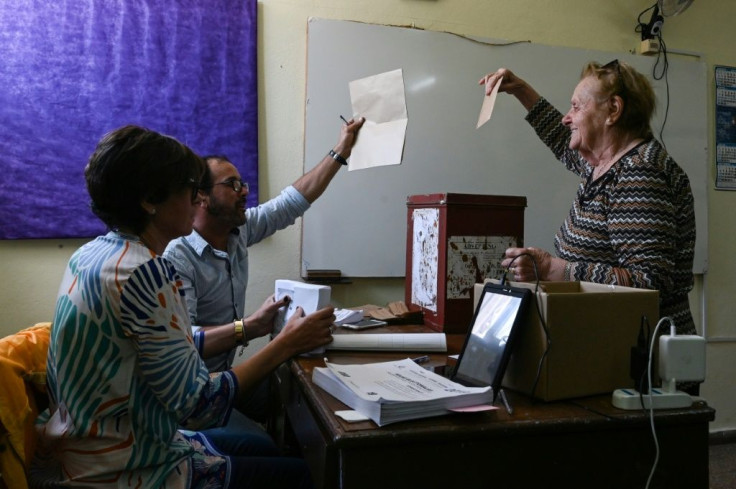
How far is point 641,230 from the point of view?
1242 millimetres

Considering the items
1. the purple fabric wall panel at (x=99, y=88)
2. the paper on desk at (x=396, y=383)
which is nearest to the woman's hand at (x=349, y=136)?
the purple fabric wall panel at (x=99, y=88)

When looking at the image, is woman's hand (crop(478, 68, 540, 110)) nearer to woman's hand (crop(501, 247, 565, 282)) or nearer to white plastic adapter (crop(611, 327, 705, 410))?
woman's hand (crop(501, 247, 565, 282))

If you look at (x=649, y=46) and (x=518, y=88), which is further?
(x=649, y=46)

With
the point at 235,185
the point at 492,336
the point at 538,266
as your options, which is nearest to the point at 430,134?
the point at 235,185

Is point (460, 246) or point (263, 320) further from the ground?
point (460, 246)

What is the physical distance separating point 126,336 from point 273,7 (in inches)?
72.2

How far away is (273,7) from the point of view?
7.71 feet

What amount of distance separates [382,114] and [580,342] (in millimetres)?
978

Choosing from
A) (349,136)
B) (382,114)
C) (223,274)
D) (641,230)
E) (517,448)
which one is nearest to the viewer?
(517,448)

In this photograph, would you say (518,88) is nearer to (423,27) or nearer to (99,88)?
(423,27)

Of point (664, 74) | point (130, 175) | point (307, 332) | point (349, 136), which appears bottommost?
point (307, 332)

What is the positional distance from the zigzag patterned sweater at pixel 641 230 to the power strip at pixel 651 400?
0.32m

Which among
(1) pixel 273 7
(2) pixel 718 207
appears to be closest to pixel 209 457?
(1) pixel 273 7

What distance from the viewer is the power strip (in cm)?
92
